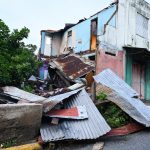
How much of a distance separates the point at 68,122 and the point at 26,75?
3698 millimetres

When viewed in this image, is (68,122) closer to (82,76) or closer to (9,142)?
(9,142)

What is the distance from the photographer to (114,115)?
25.2 ft

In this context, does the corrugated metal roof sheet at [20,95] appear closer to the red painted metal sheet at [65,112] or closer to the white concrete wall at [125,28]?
the red painted metal sheet at [65,112]

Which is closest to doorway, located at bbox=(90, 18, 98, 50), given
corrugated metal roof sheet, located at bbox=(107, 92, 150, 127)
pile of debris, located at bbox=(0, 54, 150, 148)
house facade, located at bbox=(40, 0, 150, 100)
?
house facade, located at bbox=(40, 0, 150, 100)

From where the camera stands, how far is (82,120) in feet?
21.0

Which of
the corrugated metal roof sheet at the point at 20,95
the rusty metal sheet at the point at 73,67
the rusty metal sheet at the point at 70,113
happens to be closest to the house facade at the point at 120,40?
the rusty metal sheet at the point at 73,67

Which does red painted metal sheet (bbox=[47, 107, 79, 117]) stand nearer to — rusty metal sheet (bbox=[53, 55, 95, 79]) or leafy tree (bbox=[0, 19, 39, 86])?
leafy tree (bbox=[0, 19, 39, 86])

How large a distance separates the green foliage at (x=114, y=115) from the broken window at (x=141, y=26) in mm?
8706

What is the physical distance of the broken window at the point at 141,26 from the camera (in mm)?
15562

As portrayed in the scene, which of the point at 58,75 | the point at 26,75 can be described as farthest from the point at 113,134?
the point at 58,75

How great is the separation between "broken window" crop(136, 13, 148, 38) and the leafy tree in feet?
25.9

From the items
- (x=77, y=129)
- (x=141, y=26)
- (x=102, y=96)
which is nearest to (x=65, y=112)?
(x=77, y=129)

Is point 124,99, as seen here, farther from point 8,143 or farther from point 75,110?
point 8,143

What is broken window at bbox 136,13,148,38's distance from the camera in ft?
51.1
